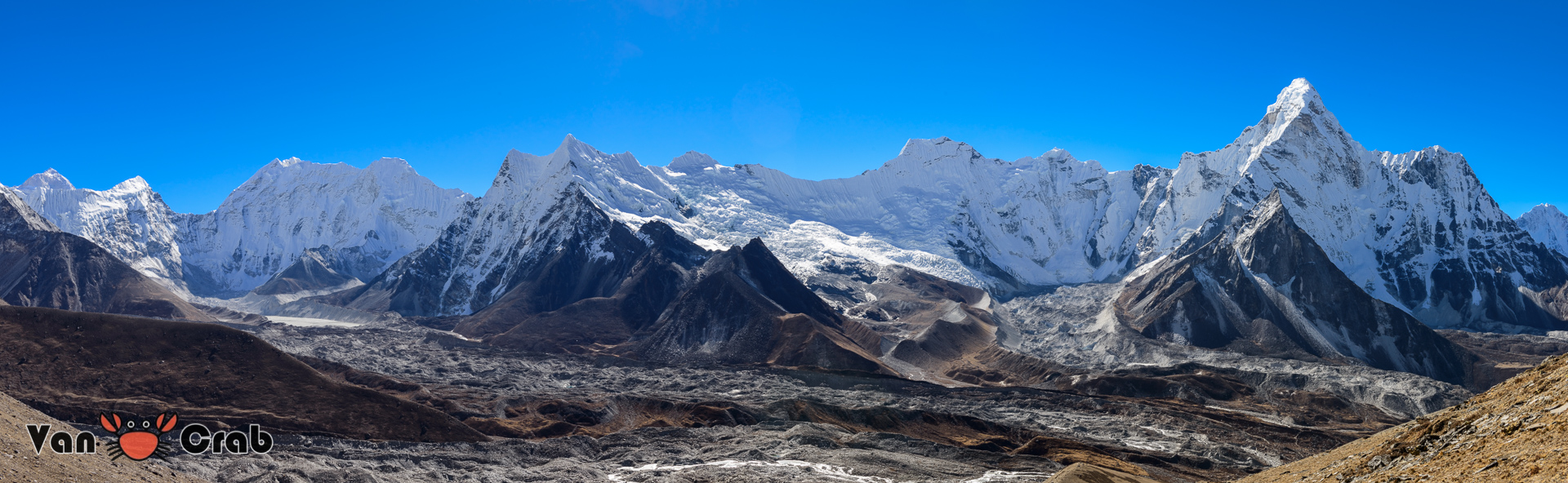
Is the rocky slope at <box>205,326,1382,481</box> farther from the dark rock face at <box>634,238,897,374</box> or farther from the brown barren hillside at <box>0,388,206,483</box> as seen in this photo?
the brown barren hillside at <box>0,388,206,483</box>

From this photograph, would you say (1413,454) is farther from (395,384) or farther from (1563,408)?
(395,384)

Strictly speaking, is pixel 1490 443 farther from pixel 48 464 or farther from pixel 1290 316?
pixel 1290 316

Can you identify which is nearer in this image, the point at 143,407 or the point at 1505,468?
the point at 1505,468

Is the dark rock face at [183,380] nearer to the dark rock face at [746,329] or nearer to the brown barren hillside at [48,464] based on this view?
the brown barren hillside at [48,464]

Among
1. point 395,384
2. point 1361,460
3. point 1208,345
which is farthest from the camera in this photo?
point 1208,345

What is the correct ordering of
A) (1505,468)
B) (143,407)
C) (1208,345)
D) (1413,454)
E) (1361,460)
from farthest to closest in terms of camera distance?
(1208,345), (143,407), (1361,460), (1413,454), (1505,468)

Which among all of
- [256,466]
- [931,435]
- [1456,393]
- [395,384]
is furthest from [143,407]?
[1456,393]
